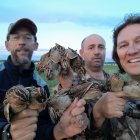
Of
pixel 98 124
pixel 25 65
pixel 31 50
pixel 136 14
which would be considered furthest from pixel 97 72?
pixel 98 124

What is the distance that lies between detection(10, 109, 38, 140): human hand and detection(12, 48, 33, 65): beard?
3.37 metres

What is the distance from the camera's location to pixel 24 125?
266 cm

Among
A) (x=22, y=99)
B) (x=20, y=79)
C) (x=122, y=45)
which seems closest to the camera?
(x=22, y=99)

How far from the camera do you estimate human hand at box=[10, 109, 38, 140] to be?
8.41 feet

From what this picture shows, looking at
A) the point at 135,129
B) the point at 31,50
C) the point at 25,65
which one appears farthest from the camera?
the point at 31,50

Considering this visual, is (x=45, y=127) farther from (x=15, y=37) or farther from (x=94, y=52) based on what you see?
(x=94, y=52)

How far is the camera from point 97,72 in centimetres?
853

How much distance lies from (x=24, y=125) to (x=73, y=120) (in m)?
0.46

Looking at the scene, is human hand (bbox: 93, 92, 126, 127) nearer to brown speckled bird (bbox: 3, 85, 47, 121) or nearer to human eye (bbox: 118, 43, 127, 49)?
brown speckled bird (bbox: 3, 85, 47, 121)

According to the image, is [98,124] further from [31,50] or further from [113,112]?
[31,50]

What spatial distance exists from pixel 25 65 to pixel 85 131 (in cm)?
278

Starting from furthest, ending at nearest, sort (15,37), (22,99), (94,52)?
(94,52)
(15,37)
(22,99)

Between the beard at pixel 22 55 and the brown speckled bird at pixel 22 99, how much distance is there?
11.5 ft

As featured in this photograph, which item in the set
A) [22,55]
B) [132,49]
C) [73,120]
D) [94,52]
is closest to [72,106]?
[73,120]
